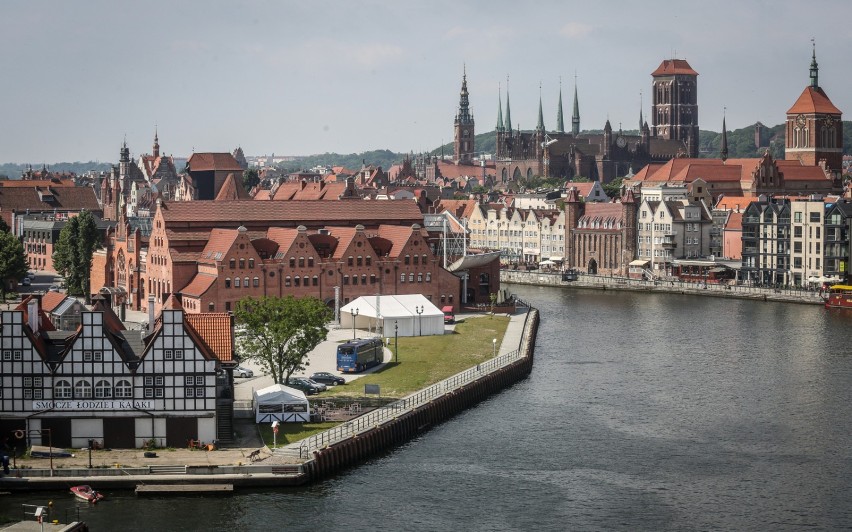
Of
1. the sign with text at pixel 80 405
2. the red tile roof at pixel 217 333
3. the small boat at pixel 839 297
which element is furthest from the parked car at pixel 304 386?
the small boat at pixel 839 297

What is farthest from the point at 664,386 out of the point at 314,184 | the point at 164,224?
the point at 314,184

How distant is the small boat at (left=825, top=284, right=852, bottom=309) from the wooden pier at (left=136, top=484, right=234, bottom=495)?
69845 mm

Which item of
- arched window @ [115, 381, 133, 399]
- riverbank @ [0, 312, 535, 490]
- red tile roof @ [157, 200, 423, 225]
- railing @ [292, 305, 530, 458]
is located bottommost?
riverbank @ [0, 312, 535, 490]

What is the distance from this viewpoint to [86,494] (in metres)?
46.9

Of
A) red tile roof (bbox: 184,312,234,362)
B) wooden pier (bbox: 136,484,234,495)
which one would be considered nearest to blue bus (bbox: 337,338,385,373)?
red tile roof (bbox: 184,312,234,362)

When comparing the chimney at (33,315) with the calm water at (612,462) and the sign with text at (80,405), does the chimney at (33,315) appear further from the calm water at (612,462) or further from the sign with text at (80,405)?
the calm water at (612,462)

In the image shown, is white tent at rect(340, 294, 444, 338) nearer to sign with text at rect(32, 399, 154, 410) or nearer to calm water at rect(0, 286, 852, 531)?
calm water at rect(0, 286, 852, 531)

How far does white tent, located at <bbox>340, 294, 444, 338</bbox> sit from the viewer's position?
269 feet

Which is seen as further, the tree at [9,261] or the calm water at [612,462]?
the tree at [9,261]

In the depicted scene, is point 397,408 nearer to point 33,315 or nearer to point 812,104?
point 33,315

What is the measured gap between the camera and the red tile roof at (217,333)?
2195 inches

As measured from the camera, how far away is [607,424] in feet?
199

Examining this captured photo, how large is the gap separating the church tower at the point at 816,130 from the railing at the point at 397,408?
107910mm

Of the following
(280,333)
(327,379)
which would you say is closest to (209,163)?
(327,379)
